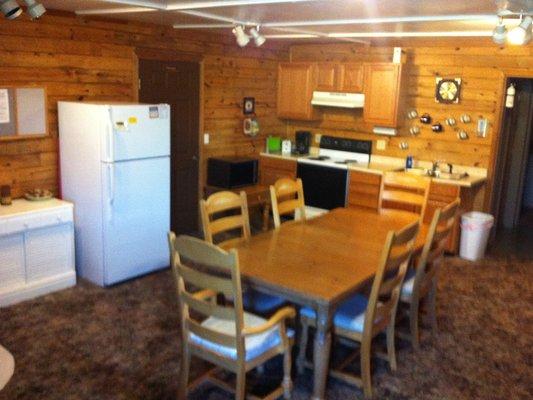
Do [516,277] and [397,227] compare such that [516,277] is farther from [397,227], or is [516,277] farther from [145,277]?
[145,277]

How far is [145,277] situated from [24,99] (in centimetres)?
177

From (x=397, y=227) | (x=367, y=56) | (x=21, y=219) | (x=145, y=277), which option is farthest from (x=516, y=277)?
(x=21, y=219)

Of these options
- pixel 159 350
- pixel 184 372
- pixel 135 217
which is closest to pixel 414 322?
pixel 184 372

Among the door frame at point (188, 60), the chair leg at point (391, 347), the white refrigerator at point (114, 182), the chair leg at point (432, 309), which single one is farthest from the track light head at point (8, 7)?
the chair leg at point (432, 309)

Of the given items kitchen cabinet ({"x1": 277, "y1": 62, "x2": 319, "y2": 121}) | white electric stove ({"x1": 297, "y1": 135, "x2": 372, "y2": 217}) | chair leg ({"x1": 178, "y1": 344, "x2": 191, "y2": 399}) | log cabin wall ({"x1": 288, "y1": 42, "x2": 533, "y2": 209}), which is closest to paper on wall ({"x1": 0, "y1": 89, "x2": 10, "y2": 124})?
chair leg ({"x1": 178, "y1": 344, "x2": 191, "y2": 399})

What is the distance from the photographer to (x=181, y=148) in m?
5.79

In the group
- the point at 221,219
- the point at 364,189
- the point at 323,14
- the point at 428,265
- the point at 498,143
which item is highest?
the point at 323,14

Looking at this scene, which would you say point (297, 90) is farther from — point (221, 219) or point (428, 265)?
point (428, 265)

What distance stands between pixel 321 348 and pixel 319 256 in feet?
1.99

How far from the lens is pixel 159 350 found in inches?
138

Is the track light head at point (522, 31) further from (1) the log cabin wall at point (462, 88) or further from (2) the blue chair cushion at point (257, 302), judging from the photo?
(1) the log cabin wall at point (462, 88)

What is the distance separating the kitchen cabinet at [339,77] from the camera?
6.13m

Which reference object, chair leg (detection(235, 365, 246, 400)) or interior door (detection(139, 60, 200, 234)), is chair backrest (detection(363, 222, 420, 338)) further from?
interior door (detection(139, 60, 200, 234))

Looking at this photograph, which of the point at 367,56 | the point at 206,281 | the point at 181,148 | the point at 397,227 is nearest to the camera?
the point at 206,281
